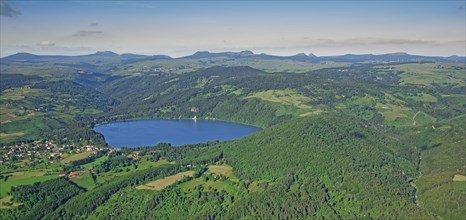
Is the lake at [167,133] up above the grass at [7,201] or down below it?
below

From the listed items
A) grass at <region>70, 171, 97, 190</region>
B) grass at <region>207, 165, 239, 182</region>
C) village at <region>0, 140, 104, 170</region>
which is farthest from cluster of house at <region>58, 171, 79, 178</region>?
grass at <region>207, 165, 239, 182</region>

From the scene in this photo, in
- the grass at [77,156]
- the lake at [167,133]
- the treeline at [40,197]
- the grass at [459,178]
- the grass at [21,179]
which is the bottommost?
the lake at [167,133]

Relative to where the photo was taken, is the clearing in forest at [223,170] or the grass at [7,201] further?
the clearing in forest at [223,170]

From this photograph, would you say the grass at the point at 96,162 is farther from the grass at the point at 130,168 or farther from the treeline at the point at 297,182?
the treeline at the point at 297,182

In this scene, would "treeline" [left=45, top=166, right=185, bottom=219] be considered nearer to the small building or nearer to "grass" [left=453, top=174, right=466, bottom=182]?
the small building

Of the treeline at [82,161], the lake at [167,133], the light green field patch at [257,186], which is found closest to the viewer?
the light green field patch at [257,186]

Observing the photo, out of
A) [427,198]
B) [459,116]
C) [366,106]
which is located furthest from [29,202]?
[459,116]

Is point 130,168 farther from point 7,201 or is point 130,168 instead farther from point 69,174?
point 7,201

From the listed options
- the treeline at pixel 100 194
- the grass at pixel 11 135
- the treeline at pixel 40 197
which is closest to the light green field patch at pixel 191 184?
the treeline at pixel 100 194
